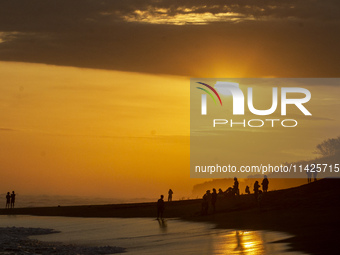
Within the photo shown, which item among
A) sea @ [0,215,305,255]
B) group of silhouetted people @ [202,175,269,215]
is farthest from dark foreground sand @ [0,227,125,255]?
group of silhouetted people @ [202,175,269,215]

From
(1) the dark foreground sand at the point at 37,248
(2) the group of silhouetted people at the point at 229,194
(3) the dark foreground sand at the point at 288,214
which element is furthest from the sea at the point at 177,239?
(2) the group of silhouetted people at the point at 229,194

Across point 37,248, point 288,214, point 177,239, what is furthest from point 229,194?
point 37,248

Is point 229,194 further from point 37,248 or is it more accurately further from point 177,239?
point 37,248

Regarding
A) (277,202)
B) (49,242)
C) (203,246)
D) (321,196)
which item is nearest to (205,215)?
(277,202)

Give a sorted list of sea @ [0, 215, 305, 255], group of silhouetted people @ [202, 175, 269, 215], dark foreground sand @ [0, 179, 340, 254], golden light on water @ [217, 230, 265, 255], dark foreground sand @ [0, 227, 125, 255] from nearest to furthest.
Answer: golden light on water @ [217, 230, 265, 255], sea @ [0, 215, 305, 255], dark foreground sand @ [0, 179, 340, 254], dark foreground sand @ [0, 227, 125, 255], group of silhouetted people @ [202, 175, 269, 215]

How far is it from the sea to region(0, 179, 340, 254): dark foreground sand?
4.89 ft

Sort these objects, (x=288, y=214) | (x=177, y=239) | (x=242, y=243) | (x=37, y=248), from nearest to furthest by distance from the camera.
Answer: (x=242, y=243)
(x=37, y=248)
(x=177, y=239)
(x=288, y=214)

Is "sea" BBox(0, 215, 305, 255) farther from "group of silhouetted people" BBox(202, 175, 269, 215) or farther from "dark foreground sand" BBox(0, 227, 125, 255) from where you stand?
"group of silhouetted people" BBox(202, 175, 269, 215)

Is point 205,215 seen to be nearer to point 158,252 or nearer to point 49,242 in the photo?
point 49,242

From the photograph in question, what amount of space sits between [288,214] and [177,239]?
13706mm

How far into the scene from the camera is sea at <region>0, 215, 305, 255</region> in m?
26.0

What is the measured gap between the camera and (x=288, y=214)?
4266 centimetres

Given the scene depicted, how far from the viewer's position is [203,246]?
27781mm

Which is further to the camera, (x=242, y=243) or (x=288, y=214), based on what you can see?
(x=288, y=214)
